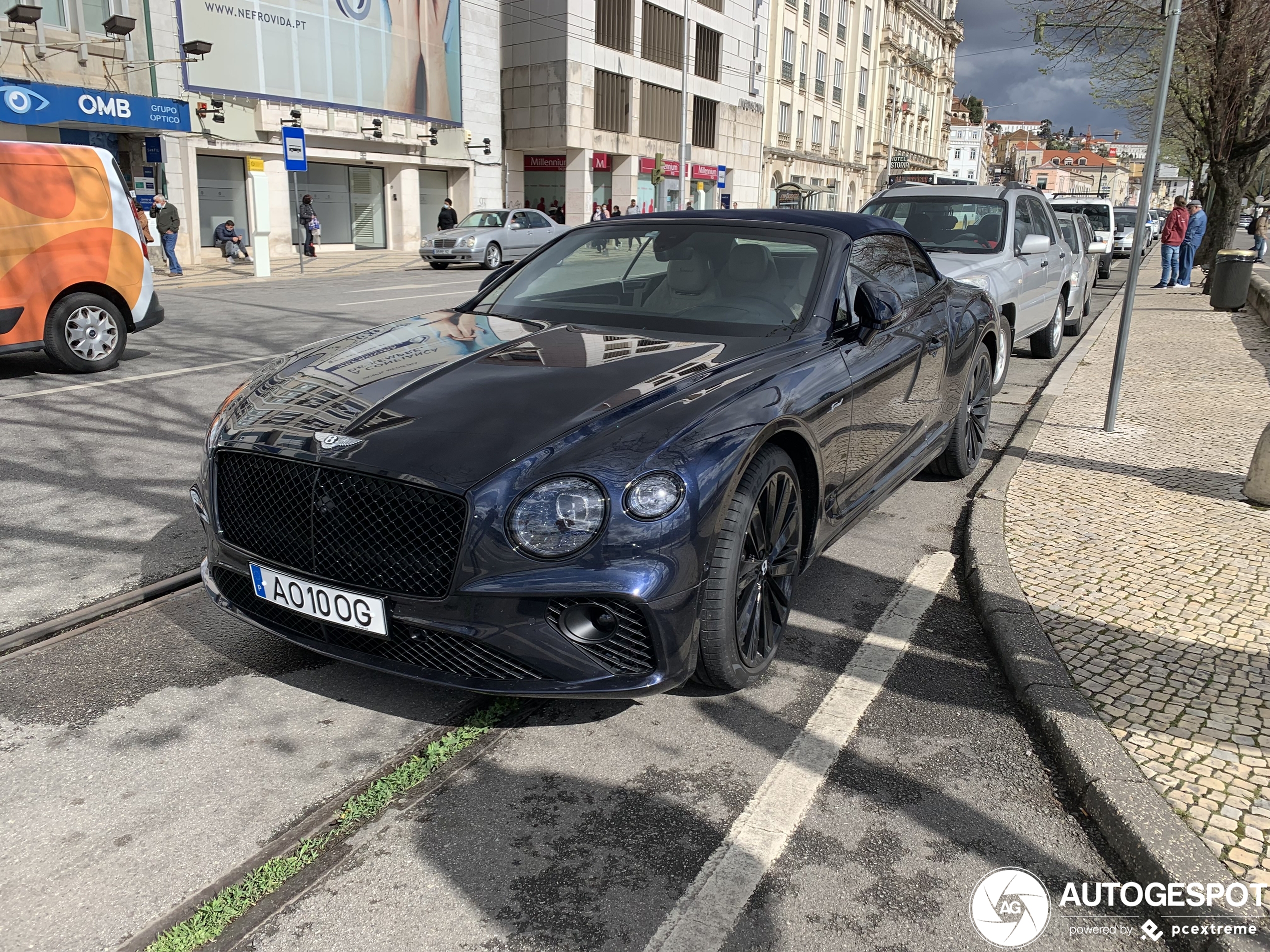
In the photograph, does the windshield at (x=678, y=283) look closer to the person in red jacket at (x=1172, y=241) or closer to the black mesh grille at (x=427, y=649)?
the black mesh grille at (x=427, y=649)

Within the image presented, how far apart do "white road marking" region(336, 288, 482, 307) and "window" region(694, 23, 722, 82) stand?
37358mm

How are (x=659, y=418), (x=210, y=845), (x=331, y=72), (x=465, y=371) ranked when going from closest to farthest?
(x=210, y=845)
(x=659, y=418)
(x=465, y=371)
(x=331, y=72)

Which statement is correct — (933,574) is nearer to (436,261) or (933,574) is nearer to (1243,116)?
(1243,116)

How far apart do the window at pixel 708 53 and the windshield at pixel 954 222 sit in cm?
4428

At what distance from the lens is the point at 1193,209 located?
20609 millimetres

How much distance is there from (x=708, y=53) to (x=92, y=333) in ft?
156

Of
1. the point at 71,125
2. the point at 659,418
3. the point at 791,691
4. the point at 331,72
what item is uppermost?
the point at 331,72

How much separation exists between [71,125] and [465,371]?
2512 cm

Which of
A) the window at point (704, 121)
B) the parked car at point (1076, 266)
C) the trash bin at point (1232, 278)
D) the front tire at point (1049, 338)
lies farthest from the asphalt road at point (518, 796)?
the window at point (704, 121)

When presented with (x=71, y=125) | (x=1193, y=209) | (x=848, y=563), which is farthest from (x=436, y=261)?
(x=848, y=563)

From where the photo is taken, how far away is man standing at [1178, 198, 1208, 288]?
68.3 feet

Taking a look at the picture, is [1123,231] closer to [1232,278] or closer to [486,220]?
[1232,278]

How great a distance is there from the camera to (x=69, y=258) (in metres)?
8.78

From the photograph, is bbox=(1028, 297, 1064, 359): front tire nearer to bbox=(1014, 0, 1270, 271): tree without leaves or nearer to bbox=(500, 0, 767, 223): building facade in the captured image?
bbox=(1014, 0, 1270, 271): tree without leaves
